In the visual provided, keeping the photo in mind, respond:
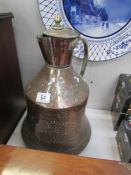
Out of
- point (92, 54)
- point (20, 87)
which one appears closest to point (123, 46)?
point (92, 54)

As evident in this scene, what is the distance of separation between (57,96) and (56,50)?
164 millimetres

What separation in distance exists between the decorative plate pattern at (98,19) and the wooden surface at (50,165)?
22.6 inches

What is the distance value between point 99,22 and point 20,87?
1.80ft

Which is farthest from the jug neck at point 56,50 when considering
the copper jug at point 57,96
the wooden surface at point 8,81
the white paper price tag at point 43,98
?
the wooden surface at point 8,81

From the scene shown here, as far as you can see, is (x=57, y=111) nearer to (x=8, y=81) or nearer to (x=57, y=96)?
(x=57, y=96)

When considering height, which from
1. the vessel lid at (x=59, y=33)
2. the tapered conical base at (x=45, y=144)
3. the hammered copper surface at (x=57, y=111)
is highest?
the vessel lid at (x=59, y=33)

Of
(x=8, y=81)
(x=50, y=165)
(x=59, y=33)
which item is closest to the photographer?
(x=50, y=165)

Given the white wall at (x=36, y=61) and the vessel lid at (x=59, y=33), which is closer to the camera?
the vessel lid at (x=59, y=33)

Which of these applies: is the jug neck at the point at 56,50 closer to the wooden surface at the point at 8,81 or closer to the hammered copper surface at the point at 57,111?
the hammered copper surface at the point at 57,111

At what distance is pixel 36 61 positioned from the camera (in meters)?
0.96

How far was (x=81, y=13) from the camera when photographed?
789 mm

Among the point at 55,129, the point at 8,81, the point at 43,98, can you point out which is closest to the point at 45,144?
the point at 55,129

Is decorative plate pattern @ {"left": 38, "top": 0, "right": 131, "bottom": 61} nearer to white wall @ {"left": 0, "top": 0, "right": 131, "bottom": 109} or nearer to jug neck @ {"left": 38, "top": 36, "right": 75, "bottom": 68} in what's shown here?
white wall @ {"left": 0, "top": 0, "right": 131, "bottom": 109}

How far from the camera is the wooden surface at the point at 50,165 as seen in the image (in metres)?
0.41
